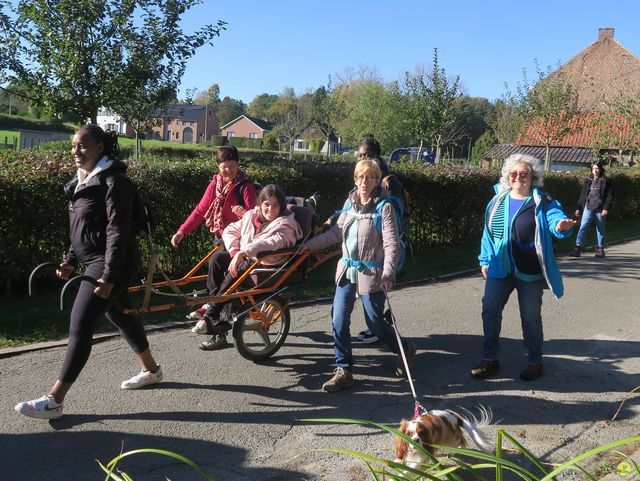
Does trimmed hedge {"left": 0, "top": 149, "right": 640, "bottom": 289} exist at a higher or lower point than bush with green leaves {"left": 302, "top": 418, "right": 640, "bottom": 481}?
higher

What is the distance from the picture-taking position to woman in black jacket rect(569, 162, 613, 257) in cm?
1323

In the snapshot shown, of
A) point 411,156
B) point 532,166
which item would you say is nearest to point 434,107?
point 411,156

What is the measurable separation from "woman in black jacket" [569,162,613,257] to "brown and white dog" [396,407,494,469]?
1052cm

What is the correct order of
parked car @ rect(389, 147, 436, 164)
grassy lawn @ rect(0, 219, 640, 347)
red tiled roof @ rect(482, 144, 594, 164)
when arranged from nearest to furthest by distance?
1. grassy lawn @ rect(0, 219, 640, 347)
2. parked car @ rect(389, 147, 436, 164)
3. red tiled roof @ rect(482, 144, 594, 164)

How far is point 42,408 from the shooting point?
14.1ft

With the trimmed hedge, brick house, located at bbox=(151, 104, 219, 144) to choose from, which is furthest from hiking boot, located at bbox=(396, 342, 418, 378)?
brick house, located at bbox=(151, 104, 219, 144)

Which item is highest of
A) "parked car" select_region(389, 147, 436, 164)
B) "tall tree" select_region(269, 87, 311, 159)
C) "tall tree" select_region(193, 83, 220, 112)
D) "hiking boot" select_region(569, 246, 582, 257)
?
"tall tree" select_region(193, 83, 220, 112)

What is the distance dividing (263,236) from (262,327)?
32.4 inches

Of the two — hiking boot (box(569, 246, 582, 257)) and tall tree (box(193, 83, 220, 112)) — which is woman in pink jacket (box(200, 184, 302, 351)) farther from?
tall tree (box(193, 83, 220, 112))

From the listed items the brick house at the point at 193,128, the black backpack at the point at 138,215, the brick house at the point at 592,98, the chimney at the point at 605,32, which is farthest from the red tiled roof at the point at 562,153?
the brick house at the point at 193,128

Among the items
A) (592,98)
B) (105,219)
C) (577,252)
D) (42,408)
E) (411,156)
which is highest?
(592,98)

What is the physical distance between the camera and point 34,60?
1061 centimetres

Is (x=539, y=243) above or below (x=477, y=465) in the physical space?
above

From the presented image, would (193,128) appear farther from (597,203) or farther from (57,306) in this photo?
(57,306)
